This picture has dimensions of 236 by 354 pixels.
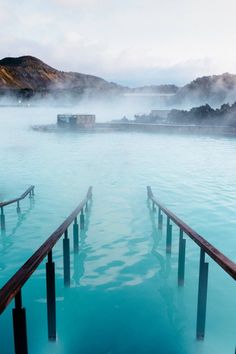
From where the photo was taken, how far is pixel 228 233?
7.89 meters

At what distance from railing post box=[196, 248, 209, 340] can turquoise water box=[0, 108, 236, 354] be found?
145 millimetres

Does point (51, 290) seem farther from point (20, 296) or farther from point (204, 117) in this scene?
point (204, 117)

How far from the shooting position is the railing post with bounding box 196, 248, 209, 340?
3.11m

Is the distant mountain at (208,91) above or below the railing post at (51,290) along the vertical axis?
above

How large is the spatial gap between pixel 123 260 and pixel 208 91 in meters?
118

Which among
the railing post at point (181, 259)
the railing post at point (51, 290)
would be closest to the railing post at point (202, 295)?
the railing post at point (181, 259)

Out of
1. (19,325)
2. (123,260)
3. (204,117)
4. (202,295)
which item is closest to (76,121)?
(204,117)

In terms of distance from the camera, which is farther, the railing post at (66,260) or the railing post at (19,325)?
the railing post at (66,260)

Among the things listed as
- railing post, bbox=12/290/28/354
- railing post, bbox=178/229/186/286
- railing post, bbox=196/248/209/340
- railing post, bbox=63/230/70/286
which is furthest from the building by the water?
railing post, bbox=12/290/28/354

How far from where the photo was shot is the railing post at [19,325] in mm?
2172

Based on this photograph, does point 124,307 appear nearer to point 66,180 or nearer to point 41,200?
point 41,200

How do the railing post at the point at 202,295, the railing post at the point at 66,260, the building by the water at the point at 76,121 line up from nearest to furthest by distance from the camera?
the railing post at the point at 202,295 → the railing post at the point at 66,260 → the building by the water at the point at 76,121

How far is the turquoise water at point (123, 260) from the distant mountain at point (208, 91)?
97307 millimetres

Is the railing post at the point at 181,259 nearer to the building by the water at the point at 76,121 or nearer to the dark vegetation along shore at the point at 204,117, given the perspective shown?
the building by the water at the point at 76,121
